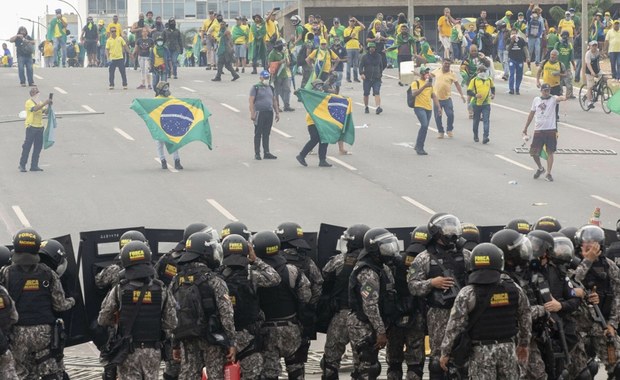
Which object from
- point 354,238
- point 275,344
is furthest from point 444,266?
point 275,344

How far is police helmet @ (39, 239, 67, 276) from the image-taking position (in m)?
12.0

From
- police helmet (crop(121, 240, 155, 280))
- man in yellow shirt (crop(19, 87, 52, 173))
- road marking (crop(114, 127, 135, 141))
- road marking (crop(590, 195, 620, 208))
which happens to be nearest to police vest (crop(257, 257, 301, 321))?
police helmet (crop(121, 240, 155, 280))

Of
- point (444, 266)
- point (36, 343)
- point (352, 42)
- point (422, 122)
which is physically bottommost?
point (36, 343)

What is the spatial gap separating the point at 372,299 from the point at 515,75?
87.5 ft

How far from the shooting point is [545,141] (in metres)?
25.2

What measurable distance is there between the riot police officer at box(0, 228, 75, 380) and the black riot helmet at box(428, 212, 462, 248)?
3.38m

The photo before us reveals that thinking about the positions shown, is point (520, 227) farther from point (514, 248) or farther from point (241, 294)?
point (241, 294)

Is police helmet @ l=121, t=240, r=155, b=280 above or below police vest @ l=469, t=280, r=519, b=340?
above

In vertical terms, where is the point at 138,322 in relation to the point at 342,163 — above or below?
above

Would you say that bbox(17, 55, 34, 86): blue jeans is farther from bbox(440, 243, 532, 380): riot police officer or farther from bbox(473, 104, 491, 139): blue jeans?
bbox(440, 243, 532, 380): riot police officer

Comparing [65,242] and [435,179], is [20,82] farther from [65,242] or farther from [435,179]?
[65,242]

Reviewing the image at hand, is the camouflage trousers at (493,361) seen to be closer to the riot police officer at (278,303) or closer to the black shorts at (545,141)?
the riot police officer at (278,303)

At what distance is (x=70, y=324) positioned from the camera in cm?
1263

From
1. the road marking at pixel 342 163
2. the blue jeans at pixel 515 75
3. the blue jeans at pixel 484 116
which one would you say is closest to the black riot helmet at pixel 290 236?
the road marking at pixel 342 163
